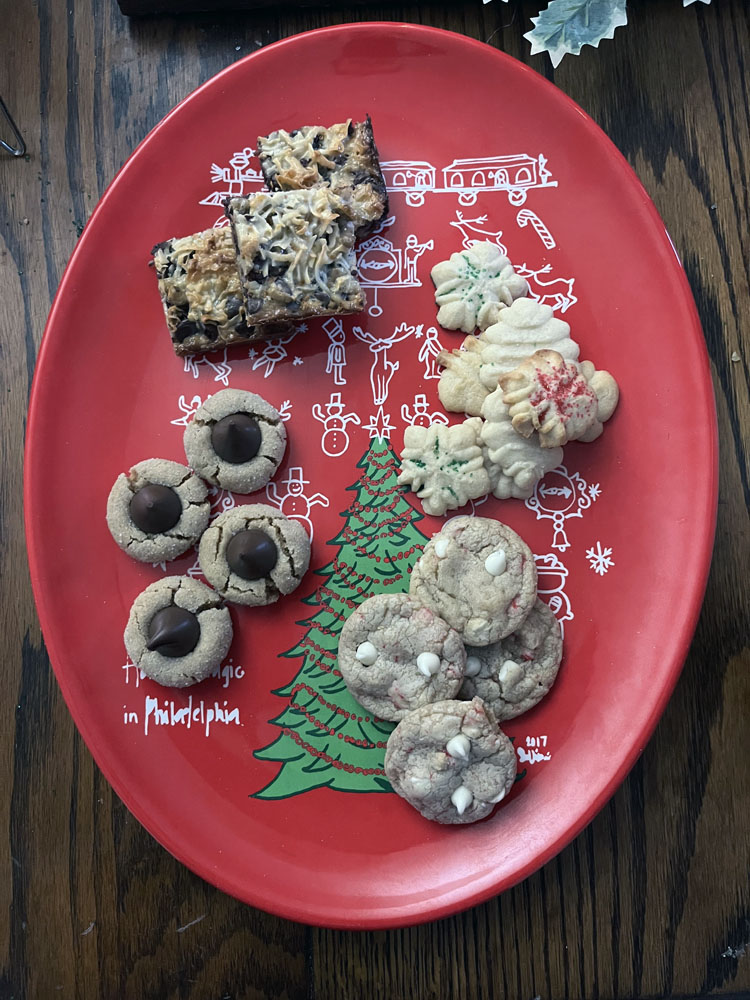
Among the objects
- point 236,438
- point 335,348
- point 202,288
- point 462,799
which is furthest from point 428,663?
point 202,288

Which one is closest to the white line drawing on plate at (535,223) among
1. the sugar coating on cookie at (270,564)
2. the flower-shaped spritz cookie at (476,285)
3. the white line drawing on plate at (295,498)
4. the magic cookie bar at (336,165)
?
the flower-shaped spritz cookie at (476,285)

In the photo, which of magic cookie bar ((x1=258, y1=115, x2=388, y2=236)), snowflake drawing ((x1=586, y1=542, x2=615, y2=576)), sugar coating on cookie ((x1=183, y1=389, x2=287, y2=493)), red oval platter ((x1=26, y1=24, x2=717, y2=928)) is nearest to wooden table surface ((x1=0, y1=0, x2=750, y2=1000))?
red oval platter ((x1=26, y1=24, x2=717, y2=928))

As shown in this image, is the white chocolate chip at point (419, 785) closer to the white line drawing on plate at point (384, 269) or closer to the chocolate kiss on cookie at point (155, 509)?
the chocolate kiss on cookie at point (155, 509)

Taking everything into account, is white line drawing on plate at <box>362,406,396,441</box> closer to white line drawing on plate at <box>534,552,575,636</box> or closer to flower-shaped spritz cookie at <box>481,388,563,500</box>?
flower-shaped spritz cookie at <box>481,388,563,500</box>

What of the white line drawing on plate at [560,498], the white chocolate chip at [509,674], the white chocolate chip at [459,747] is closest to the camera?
the white chocolate chip at [459,747]

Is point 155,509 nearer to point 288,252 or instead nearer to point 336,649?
point 336,649

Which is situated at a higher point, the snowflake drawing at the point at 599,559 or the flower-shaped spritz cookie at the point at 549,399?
the flower-shaped spritz cookie at the point at 549,399
